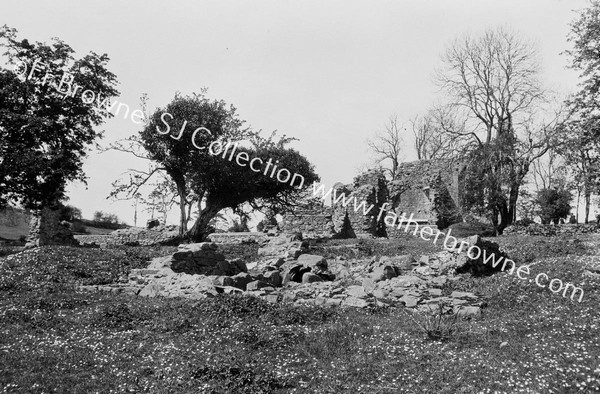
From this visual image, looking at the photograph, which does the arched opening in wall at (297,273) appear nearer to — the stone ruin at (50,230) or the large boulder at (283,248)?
the large boulder at (283,248)

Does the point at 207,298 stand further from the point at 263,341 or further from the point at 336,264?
the point at 336,264

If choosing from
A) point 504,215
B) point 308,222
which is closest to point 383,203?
point 308,222

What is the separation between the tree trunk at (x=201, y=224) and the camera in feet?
115

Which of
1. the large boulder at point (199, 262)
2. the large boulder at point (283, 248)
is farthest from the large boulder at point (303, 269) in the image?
the large boulder at point (283, 248)

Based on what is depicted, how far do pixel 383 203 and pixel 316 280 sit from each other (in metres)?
26.4

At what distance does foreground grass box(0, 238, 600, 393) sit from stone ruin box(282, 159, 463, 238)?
83.3ft

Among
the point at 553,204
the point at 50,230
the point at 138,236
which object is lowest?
the point at 138,236

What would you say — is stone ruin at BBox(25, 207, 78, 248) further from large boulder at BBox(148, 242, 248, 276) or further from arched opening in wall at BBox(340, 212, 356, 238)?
arched opening in wall at BBox(340, 212, 356, 238)

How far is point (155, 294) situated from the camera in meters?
14.8

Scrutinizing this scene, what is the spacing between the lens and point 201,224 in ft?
116

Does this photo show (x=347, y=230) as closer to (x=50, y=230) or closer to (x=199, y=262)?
(x=50, y=230)

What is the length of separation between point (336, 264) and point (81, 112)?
19.5 metres

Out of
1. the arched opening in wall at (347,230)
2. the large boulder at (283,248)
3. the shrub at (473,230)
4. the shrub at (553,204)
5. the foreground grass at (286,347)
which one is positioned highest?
the shrub at (553,204)

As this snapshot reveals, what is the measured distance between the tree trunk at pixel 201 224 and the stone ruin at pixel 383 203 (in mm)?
6925
